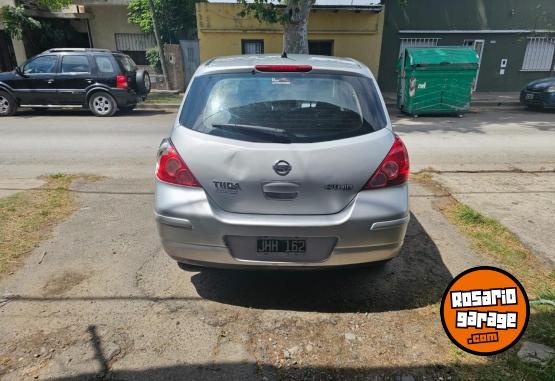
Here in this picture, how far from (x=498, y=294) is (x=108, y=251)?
3.20 meters

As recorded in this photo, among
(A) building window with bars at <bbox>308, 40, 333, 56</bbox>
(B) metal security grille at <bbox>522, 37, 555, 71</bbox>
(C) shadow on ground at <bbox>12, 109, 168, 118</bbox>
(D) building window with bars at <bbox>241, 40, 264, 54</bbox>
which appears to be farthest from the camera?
(B) metal security grille at <bbox>522, 37, 555, 71</bbox>

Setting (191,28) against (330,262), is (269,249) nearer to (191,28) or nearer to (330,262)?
(330,262)

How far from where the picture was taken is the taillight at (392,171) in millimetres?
2686

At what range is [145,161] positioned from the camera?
7.01 m

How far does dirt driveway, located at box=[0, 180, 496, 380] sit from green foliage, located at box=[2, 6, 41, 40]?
15.4m

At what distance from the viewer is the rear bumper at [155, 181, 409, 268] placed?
2.60 metres

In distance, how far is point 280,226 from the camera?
8.46 ft

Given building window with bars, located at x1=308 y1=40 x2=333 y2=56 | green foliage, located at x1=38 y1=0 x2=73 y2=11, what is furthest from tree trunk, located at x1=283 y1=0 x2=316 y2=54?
green foliage, located at x1=38 y1=0 x2=73 y2=11

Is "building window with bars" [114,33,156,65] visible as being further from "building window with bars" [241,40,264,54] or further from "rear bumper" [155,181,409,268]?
"rear bumper" [155,181,409,268]

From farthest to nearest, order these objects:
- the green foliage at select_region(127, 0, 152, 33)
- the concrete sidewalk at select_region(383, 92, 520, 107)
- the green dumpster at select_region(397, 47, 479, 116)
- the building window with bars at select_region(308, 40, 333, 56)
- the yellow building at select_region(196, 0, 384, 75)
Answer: the green foliage at select_region(127, 0, 152, 33)
the building window with bars at select_region(308, 40, 333, 56)
the yellow building at select_region(196, 0, 384, 75)
the concrete sidewalk at select_region(383, 92, 520, 107)
the green dumpster at select_region(397, 47, 479, 116)

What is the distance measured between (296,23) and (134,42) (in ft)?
33.1

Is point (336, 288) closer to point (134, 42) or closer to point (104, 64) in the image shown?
point (104, 64)

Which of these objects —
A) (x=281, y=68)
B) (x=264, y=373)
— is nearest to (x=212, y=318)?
(x=264, y=373)

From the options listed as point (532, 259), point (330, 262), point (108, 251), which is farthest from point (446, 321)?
point (108, 251)
